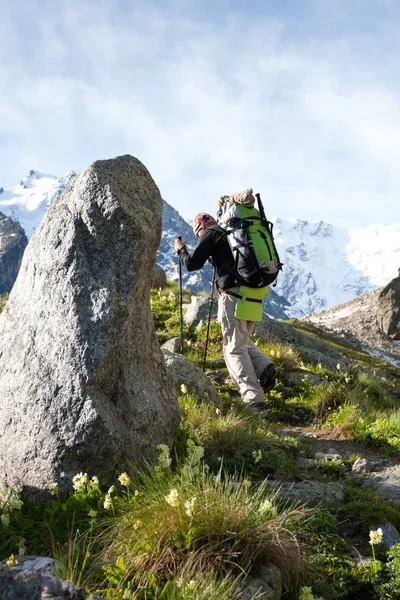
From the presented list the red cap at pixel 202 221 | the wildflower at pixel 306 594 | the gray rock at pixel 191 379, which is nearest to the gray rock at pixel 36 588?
the wildflower at pixel 306 594

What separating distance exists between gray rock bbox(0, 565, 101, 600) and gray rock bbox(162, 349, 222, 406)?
18.8 ft

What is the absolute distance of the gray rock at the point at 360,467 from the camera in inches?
258

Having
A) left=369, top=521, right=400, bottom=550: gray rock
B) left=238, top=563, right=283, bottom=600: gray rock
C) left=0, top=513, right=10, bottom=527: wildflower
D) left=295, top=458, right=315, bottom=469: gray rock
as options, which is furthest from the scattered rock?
left=0, top=513, right=10, bottom=527: wildflower

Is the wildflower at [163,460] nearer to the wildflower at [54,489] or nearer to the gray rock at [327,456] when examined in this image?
the wildflower at [54,489]

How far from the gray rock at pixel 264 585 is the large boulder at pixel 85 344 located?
5.60 ft

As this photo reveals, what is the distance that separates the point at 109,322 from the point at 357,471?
3883 mm

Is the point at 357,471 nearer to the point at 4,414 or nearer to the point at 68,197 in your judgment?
the point at 4,414

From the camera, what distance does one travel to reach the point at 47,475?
4.51 meters

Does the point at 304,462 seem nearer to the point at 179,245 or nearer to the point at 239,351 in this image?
the point at 239,351

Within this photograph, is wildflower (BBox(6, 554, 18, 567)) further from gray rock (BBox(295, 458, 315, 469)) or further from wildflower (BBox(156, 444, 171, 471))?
gray rock (BBox(295, 458, 315, 469))

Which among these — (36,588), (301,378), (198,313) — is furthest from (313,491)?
(198,313)

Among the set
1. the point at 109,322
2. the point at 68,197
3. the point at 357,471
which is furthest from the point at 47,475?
the point at 357,471

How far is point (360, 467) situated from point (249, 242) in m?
3.63

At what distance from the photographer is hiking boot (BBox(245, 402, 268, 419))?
8449 millimetres
